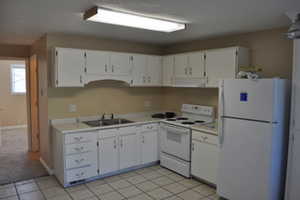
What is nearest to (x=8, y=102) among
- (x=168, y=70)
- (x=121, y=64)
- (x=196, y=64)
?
(x=121, y=64)

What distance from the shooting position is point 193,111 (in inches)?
172

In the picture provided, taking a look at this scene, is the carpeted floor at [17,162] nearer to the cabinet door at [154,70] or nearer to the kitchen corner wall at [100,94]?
the kitchen corner wall at [100,94]

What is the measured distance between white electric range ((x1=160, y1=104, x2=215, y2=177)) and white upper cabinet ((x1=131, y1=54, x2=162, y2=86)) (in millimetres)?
827

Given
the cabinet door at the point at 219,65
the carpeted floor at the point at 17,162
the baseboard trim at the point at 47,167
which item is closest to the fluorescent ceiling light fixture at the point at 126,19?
the cabinet door at the point at 219,65

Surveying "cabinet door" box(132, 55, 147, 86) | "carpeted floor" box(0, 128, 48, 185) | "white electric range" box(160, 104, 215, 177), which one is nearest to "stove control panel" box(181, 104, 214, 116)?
"white electric range" box(160, 104, 215, 177)

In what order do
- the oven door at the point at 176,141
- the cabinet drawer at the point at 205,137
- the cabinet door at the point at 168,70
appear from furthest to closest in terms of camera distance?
the cabinet door at the point at 168,70 < the oven door at the point at 176,141 < the cabinet drawer at the point at 205,137

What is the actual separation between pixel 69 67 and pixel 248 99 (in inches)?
103

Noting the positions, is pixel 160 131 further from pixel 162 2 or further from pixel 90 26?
pixel 162 2

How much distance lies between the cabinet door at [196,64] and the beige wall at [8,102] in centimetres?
589

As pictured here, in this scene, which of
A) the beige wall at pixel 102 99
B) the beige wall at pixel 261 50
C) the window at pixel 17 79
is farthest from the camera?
the window at pixel 17 79

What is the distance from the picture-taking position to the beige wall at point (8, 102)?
23.6ft

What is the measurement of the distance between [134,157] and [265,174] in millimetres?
→ 2101

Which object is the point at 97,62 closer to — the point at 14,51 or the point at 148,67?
the point at 148,67

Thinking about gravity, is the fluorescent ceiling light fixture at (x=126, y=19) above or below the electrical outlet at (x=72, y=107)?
above
